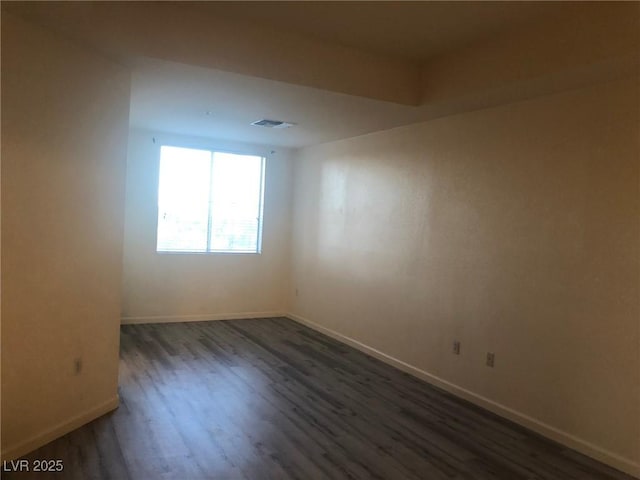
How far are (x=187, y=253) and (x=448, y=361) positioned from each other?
12.2ft

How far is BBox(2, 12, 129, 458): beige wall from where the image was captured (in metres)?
2.61

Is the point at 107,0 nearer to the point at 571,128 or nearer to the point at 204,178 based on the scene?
the point at 571,128

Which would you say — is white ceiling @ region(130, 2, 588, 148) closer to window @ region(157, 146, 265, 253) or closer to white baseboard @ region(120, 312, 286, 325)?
window @ region(157, 146, 265, 253)

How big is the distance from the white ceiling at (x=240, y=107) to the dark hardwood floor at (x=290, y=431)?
2.39 m

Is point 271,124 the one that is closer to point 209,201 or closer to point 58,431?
point 209,201

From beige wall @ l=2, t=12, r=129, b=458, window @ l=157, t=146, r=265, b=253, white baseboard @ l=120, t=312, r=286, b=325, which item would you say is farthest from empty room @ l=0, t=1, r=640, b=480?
window @ l=157, t=146, r=265, b=253

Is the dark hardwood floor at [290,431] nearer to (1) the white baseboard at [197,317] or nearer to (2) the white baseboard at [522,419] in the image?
(2) the white baseboard at [522,419]

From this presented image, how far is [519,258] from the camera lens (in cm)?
361

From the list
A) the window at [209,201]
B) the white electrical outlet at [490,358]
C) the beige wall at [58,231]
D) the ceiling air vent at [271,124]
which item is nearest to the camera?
the beige wall at [58,231]

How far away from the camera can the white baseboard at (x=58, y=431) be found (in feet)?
8.65

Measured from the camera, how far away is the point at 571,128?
3.29m

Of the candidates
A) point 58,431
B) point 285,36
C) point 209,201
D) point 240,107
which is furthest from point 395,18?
point 209,201

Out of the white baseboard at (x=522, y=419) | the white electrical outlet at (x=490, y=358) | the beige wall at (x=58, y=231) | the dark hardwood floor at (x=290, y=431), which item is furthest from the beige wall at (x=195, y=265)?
the white electrical outlet at (x=490, y=358)

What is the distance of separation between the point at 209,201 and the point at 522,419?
455 centimetres
